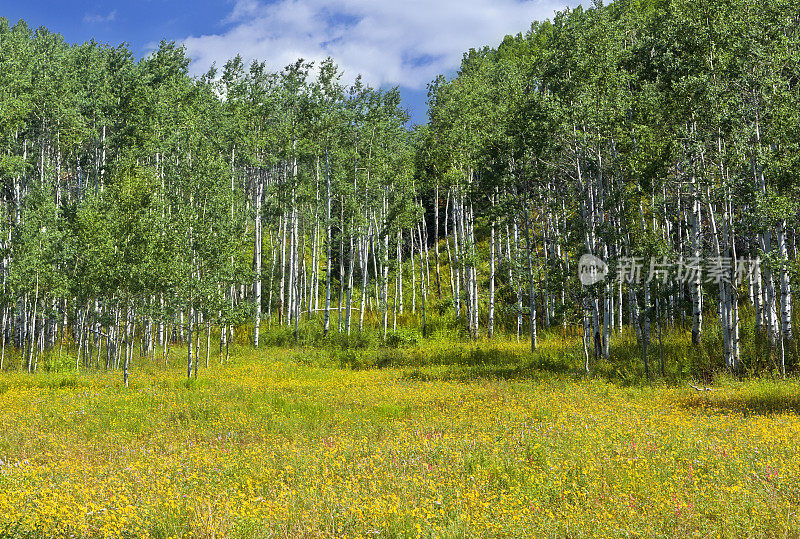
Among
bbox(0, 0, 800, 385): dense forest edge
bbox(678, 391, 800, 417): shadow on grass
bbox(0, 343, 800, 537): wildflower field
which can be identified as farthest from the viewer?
bbox(0, 0, 800, 385): dense forest edge

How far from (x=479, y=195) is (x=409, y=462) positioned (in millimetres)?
21705

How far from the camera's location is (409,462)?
342 inches

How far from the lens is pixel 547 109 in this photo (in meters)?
22.0

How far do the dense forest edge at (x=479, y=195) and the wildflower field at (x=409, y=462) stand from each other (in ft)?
17.3

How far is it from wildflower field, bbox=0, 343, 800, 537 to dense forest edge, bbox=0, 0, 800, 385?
5.27m

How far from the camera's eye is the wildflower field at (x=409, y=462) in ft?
20.5

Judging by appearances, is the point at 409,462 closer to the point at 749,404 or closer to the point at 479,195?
the point at 749,404

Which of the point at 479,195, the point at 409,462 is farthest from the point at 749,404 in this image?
the point at 479,195

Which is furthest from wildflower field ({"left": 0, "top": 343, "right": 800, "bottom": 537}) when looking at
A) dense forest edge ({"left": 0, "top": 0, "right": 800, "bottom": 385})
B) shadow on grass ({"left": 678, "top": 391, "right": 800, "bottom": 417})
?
dense forest edge ({"left": 0, "top": 0, "right": 800, "bottom": 385})

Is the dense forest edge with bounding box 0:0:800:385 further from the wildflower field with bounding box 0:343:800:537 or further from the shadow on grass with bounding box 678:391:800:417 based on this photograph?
the wildflower field with bounding box 0:343:800:537

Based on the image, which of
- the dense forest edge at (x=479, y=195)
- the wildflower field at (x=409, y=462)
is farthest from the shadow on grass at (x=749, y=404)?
the dense forest edge at (x=479, y=195)

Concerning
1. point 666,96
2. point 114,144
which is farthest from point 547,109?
point 114,144

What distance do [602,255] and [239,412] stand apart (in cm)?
1689

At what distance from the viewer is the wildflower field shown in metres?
6.24
